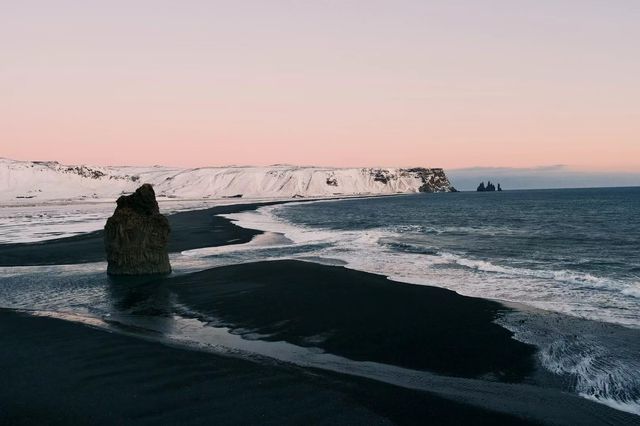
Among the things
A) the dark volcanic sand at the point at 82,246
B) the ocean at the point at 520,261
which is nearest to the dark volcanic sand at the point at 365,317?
the ocean at the point at 520,261

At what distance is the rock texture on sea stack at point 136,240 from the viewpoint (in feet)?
83.1

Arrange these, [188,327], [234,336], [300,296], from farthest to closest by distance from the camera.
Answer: [300,296] → [188,327] → [234,336]

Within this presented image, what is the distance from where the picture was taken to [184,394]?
34.2 feet

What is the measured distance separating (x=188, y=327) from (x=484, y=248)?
2718 cm

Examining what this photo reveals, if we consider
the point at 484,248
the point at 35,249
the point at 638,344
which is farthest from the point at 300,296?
the point at 35,249

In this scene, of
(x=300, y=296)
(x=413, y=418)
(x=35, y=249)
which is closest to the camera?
(x=413, y=418)

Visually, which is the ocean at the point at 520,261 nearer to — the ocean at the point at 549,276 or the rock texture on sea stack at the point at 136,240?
the ocean at the point at 549,276

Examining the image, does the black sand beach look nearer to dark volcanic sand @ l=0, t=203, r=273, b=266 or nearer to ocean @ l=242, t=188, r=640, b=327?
ocean @ l=242, t=188, r=640, b=327

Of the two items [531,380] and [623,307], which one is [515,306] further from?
[531,380]

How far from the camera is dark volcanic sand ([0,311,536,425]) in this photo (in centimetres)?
934

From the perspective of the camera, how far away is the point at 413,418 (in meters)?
9.38

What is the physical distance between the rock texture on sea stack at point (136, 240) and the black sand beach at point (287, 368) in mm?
4538

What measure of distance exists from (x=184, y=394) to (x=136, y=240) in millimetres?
16767

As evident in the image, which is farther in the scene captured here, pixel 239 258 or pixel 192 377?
pixel 239 258
